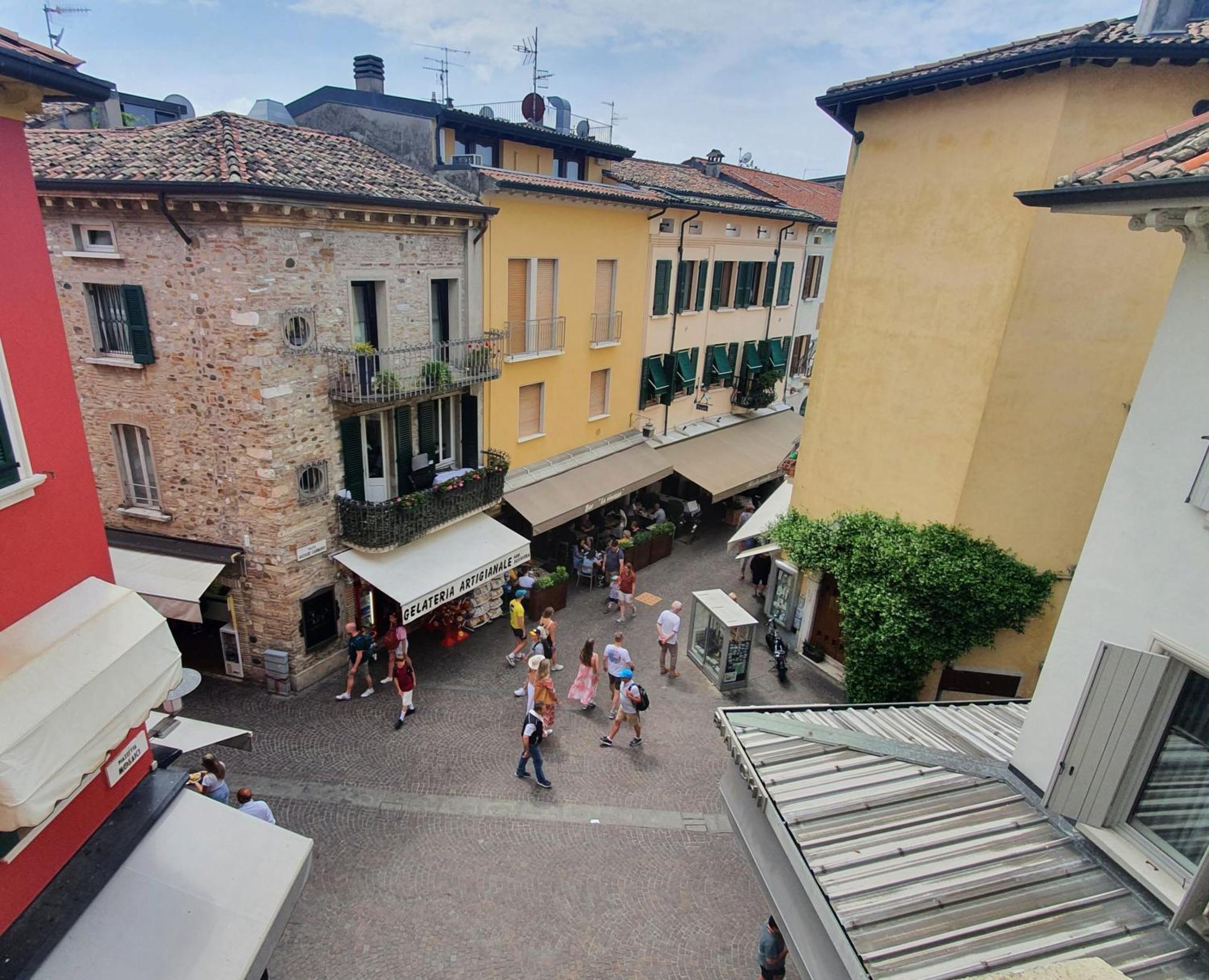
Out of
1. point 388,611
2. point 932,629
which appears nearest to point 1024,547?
point 932,629

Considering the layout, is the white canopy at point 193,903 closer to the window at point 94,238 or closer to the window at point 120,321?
the window at point 120,321

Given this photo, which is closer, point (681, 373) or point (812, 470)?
point (812, 470)

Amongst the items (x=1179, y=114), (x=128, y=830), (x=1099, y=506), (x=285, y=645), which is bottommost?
(x=285, y=645)

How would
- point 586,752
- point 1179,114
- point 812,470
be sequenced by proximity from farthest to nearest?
point 812,470 → point 586,752 → point 1179,114

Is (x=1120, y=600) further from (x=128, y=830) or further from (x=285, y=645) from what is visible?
(x=285, y=645)

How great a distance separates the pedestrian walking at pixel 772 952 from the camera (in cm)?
758

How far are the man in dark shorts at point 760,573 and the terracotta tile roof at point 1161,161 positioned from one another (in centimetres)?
1323

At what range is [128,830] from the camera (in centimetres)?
684

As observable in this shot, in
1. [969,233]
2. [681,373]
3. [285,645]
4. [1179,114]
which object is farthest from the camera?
[681,373]

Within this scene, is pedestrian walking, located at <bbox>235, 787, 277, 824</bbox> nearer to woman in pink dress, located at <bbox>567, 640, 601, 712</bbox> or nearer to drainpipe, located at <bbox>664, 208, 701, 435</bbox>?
woman in pink dress, located at <bbox>567, 640, 601, 712</bbox>

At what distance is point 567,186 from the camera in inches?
632

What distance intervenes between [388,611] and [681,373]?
12.3 metres

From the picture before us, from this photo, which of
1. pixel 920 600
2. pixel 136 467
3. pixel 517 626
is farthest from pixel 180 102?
pixel 920 600

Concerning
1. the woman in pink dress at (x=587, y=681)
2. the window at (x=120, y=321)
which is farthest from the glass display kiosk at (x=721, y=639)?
the window at (x=120, y=321)
